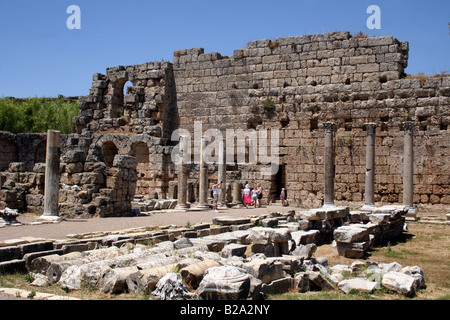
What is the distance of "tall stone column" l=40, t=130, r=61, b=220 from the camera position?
46.5ft

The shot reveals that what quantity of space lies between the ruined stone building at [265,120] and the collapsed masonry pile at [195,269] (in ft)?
22.2

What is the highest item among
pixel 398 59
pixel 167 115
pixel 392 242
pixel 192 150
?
pixel 398 59

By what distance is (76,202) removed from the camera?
50.0 feet

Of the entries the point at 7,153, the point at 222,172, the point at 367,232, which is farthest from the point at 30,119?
the point at 367,232

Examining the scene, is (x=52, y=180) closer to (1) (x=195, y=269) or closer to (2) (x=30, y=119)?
(1) (x=195, y=269)

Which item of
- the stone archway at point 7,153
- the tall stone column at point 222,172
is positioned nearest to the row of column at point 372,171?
the tall stone column at point 222,172

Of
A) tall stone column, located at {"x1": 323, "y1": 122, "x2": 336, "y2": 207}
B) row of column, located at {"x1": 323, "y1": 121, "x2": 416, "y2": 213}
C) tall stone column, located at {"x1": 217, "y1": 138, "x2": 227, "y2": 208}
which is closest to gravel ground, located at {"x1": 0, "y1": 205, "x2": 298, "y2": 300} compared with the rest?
tall stone column, located at {"x1": 217, "y1": 138, "x2": 227, "y2": 208}

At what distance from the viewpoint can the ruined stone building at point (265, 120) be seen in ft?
53.4

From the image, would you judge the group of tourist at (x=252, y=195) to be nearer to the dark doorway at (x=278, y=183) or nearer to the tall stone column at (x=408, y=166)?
the dark doorway at (x=278, y=183)

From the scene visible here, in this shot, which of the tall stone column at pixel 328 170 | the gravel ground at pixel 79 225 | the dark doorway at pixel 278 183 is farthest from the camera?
the dark doorway at pixel 278 183
